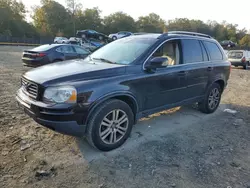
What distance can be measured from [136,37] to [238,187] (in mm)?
3134

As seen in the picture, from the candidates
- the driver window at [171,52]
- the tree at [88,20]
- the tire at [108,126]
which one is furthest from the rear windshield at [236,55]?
the tree at [88,20]

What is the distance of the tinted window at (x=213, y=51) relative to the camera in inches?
205

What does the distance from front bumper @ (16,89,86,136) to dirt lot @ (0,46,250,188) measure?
0.52 m

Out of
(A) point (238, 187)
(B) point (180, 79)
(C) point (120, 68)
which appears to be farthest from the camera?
(B) point (180, 79)

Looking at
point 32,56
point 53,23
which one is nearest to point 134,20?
point 53,23

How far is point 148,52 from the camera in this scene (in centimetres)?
380

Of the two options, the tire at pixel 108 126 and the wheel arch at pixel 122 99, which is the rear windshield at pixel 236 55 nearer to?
the wheel arch at pixel 122 99

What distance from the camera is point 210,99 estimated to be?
5.45 meters

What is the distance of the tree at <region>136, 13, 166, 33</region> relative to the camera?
2625 inches

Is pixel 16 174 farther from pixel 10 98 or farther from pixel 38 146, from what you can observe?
pixel 10 98

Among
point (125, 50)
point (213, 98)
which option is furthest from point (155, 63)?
point (213, 98)

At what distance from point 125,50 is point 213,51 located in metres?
2.53

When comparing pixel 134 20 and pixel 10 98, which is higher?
pixel 134 20

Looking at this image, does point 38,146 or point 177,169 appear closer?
point 177,169
